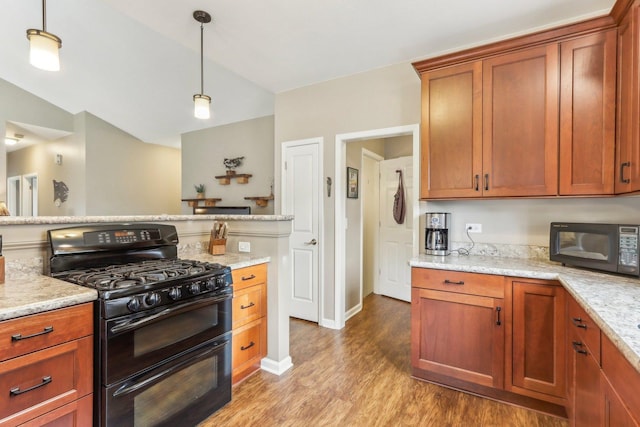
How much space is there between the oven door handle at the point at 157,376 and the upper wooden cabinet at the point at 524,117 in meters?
1.89

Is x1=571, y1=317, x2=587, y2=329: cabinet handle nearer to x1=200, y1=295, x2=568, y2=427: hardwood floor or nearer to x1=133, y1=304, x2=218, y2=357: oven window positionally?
x1=200, y1=295, x2=568, y2=427: hardwood floor

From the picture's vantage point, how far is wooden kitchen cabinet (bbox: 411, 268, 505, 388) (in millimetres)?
2021

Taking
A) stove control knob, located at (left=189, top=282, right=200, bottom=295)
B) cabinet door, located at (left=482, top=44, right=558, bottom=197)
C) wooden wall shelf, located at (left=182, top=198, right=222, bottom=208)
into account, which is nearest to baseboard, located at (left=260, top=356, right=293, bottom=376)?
Answer: stove control knob, located at (left=189, top=282, right=200, bottom=295)

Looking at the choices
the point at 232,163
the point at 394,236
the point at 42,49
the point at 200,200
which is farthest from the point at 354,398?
the point at 200,200

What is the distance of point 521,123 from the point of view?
7.09 feet

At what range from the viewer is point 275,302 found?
237 centimetres

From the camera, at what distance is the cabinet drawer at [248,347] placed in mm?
2120

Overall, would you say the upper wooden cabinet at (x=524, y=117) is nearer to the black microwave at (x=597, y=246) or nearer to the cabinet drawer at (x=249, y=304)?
the black microwave at (x=597, y=246)

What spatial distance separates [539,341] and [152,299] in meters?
2.20

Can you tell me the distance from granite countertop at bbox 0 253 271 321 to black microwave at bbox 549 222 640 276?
2666 millimetres

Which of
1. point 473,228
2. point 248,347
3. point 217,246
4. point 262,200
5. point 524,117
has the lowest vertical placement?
point 248,347

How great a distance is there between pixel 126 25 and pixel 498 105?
3777mm

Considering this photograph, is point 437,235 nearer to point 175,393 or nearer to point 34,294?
point 175,393

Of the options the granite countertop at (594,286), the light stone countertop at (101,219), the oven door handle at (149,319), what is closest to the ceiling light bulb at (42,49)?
the light stone countertop at (101,219)
